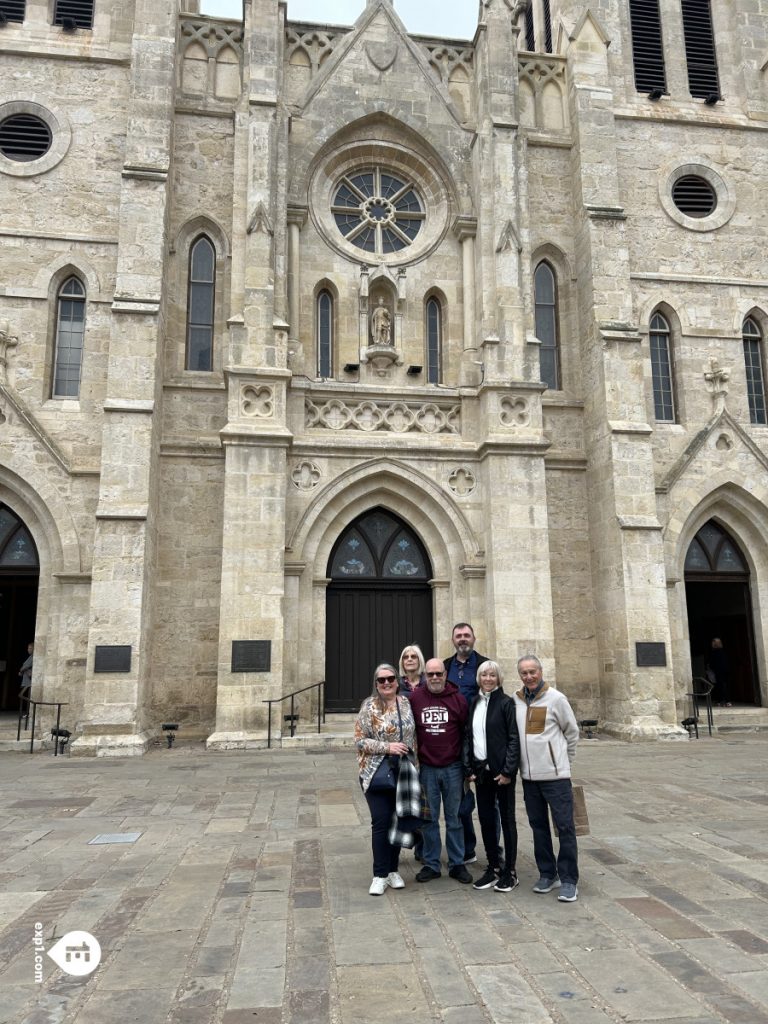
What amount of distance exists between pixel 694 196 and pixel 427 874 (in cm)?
1725

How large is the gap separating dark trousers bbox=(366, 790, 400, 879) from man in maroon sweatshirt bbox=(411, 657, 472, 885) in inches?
16.9

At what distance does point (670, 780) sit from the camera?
9742mm

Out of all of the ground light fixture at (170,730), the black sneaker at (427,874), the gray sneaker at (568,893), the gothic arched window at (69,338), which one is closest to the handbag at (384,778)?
the black sneaker at (427,874)

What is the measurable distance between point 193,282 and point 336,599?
708cm

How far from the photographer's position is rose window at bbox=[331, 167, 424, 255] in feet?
55.6

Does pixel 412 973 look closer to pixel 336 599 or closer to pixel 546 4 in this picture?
pixel 336 599

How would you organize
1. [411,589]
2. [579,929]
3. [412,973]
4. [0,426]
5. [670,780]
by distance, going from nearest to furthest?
1. [412,973]
2. [579,929]
3. [670,780]
4. [0,426]
5. [411,589]

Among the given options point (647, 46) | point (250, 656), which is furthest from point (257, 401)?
point (647, 46)

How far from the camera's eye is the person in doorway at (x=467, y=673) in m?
6.07

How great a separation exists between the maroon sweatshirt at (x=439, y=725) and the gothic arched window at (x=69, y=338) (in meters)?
11.9

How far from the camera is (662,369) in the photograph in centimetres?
1709

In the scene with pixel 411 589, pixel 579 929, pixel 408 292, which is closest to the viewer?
pixel 579 929

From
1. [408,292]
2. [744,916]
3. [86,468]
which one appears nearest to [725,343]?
[408,292]

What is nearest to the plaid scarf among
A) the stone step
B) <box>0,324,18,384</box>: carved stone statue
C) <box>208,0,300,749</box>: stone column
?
<box>208,0,300,749</box>: stone column
